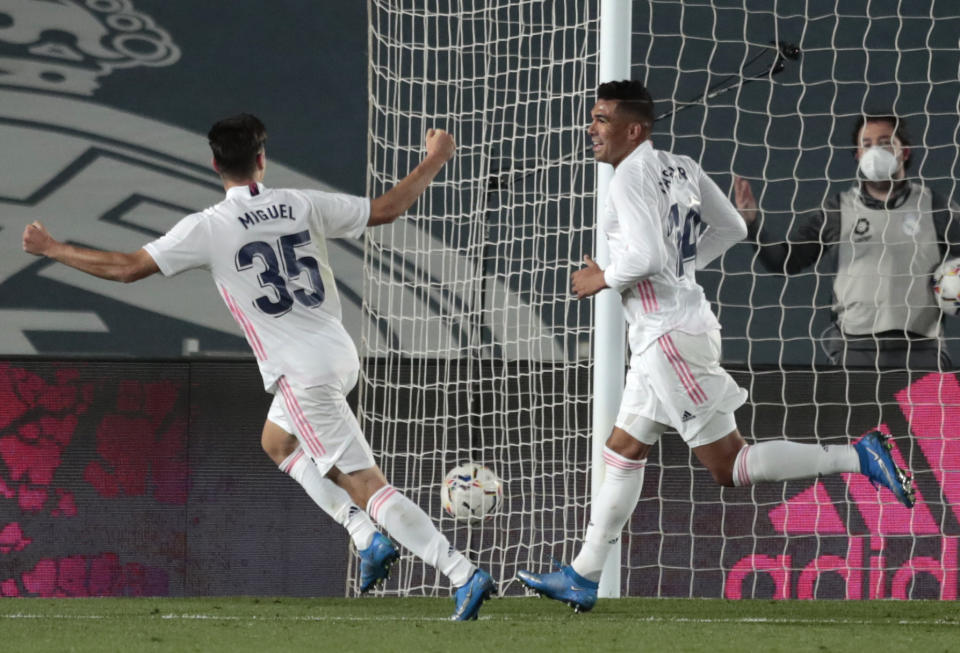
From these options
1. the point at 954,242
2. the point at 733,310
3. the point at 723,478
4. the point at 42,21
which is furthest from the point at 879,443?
the point at 42,21

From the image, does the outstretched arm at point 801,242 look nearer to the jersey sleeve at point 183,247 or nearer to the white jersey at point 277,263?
the white jersey at point 277,263

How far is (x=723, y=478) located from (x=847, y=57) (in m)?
5.11

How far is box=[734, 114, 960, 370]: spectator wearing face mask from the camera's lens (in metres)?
5.21

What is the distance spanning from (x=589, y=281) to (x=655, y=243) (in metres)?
0.23

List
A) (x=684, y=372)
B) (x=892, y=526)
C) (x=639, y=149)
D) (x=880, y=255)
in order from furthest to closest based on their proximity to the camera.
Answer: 1. (x=880, y=255)
2. (x=892, y=526)
3. (x=639, y=149)
4. (x=684, y=372)

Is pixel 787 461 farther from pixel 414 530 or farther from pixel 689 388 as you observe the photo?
pixel 414 530

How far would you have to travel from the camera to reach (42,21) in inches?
333

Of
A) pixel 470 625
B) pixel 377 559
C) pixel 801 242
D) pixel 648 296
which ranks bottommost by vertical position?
pixel 470 625

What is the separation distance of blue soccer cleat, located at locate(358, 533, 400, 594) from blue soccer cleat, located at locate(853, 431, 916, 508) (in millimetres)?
1347

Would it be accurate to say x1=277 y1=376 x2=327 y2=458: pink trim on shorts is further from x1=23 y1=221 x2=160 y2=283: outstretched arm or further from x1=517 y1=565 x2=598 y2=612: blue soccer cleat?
x1=517 y1=565 x2=598 y2=612: blue soccer cleat

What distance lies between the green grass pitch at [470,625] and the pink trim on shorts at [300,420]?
48cm

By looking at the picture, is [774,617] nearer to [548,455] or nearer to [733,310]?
[548,455]

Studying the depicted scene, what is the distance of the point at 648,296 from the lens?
411 cm

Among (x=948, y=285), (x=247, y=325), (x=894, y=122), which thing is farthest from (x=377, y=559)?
(x=894, y=122)
